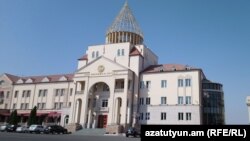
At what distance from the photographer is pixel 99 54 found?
56.6 m

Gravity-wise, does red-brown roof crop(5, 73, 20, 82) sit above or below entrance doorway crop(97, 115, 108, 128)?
above

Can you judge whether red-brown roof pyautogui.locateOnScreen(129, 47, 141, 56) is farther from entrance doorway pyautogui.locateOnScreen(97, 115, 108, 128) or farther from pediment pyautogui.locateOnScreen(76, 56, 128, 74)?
entrance doorway pyautogui.locateOnScreen(97, 115, 108, 128)

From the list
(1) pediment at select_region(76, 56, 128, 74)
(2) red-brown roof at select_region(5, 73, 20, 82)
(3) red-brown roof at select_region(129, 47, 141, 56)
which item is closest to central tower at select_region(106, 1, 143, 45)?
(3) red-brown roof at select_region(129, 47, 141, 56)

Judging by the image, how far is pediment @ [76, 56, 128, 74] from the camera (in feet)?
168

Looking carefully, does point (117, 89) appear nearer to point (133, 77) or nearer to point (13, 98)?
point (133, 77)

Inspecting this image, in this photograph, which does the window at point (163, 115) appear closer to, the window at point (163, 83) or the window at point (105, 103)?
the window at point (163, 83)

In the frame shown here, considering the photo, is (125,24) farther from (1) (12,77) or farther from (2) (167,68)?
(1) (12,77)

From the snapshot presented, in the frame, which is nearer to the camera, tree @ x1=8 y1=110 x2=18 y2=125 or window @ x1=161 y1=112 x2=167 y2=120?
window @ x1=161 y1=112 x2=167 y2=120

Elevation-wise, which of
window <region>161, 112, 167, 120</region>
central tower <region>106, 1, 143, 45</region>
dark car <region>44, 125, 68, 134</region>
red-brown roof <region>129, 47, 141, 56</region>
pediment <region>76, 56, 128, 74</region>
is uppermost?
central tower <region>106, 1, 143, 45</region>

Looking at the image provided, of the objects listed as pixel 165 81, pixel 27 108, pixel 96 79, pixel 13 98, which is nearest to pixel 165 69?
pixel 165 81

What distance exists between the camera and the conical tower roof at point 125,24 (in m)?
57.9

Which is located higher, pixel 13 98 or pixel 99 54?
pixel 99 54

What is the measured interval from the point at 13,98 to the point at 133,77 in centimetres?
3293

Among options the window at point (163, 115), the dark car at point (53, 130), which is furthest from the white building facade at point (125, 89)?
the dark car at point (53, 130)
